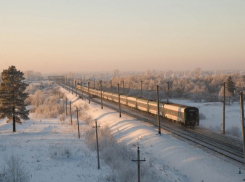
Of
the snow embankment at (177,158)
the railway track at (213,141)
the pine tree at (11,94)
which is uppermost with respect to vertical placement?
the pine tree at (11,94)

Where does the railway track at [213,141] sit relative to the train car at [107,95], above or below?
below

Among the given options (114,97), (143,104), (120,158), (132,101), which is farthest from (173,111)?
(114,97)

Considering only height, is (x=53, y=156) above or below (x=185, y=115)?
below

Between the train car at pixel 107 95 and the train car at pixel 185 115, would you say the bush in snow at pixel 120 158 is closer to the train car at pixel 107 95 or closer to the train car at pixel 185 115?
the train car at pixel 185 115

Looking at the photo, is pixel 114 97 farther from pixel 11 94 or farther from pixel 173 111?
pixel 173 111

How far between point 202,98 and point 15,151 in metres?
67.5

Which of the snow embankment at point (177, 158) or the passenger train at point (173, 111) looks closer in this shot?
the snow embankment at point (177, 158)

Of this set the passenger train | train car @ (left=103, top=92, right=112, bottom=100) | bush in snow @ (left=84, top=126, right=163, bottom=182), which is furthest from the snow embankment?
train car @ (left=103, top=92, right=112, bottom=100)

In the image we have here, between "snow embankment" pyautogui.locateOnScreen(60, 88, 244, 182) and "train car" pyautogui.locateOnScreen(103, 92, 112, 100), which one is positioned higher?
"train car" pyautogui.locateOnScreen(103, 92, 112, 100)

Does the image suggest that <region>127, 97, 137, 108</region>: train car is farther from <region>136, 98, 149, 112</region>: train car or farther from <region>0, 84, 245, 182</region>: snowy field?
<region>0, 84, 245, 182</region>: snowy field

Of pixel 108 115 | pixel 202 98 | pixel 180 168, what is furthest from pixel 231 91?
pixel 180 168

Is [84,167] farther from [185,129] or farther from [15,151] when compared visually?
[185,129]

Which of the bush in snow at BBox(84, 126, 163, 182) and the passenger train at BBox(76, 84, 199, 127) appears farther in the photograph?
the passenger train at BBox(76, 84, 199, 127)

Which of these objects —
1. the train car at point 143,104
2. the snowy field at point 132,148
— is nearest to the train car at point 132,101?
the train car at point 143,104
